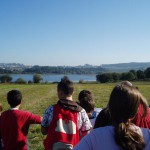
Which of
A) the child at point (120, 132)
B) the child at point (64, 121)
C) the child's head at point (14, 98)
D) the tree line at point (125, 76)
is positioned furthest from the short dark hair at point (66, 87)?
the tree line at point (125, 76)

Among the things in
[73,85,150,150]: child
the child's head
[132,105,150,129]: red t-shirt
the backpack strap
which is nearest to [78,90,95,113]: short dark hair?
the backpack strap

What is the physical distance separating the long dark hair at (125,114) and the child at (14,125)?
9.15 feet

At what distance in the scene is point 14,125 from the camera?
4.88 metres

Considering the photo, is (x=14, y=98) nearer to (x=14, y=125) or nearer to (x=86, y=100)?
(x=14, y=125)

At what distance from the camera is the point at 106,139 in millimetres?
2330

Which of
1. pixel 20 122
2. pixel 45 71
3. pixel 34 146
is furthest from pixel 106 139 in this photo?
pixel 45 71

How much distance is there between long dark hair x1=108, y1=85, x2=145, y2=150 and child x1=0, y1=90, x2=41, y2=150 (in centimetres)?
279

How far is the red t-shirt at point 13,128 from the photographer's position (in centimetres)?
488

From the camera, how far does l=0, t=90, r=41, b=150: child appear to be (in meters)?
4.88

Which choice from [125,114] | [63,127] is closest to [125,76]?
[63,127]

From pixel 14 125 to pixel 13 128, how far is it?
45mm

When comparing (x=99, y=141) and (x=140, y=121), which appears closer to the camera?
(x=99, y=141)

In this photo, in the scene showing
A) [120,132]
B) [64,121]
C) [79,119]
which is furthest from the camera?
[79,119]

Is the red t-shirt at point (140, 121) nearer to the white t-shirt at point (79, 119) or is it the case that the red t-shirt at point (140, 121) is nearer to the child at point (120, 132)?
the white t-shirt at point (79, 119)
